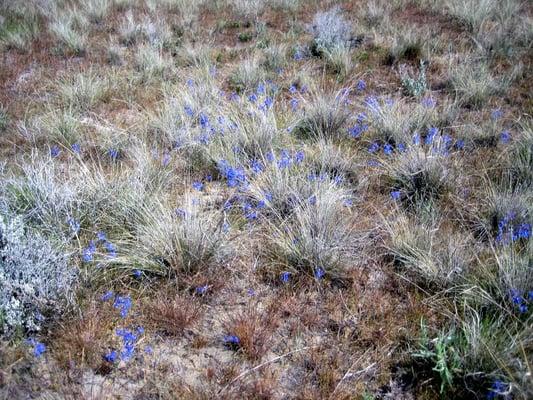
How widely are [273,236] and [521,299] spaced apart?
1569mm

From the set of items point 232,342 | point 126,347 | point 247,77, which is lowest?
point 232,342

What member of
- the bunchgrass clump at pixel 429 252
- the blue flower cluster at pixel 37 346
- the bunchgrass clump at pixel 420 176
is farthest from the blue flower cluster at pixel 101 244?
the bunchgrass clump at pixel 420 176

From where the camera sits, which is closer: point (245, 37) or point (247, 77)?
point (247, 77)

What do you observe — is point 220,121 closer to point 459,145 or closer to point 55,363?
point 459,145

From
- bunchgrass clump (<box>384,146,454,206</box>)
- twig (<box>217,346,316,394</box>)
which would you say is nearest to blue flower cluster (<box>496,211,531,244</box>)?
bunchgrass clump (<box>384,146,454,206</box>)

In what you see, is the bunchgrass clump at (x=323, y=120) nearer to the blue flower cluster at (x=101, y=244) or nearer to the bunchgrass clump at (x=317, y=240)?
the bunchgrass clump at (x=317, y=240)

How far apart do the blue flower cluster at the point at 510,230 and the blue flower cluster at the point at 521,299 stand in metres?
0.43

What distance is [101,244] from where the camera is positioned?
3.09 meters

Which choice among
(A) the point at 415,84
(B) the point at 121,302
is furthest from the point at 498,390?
(A) the point at 415,84

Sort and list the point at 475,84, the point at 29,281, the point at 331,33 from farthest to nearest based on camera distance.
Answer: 1. the point at 331,33
2. the point at 475,84
3. the point at 29,281

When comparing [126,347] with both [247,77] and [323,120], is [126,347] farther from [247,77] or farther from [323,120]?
[247,77]

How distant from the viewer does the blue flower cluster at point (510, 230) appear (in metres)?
2.77

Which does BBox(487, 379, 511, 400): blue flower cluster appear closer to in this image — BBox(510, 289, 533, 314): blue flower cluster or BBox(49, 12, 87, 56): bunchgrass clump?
BBox(510, 289, 533, 314): blue flower cluster

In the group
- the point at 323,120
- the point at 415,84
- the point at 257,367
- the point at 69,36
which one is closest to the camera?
the point at 257,367
